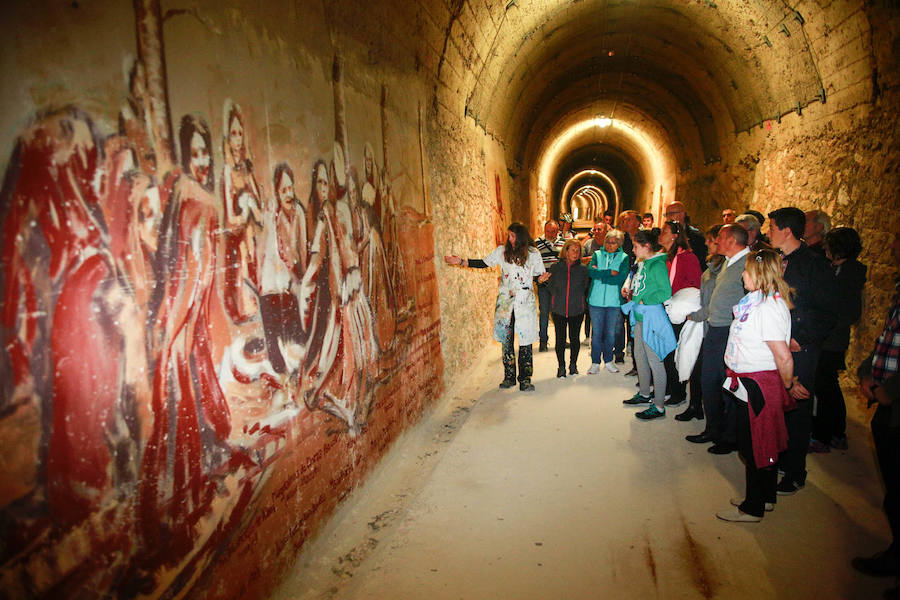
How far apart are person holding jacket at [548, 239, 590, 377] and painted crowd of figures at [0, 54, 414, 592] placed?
3605 mm

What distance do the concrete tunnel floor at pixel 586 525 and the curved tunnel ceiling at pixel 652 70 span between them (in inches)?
186

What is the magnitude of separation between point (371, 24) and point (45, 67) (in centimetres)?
277

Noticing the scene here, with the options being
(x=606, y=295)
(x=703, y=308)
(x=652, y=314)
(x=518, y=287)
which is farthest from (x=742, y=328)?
(x=606, y=295)

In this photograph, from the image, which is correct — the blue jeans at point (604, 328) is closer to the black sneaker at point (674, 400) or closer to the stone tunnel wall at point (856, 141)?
the black sneaker at point (674, 400)

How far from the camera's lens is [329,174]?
310cm

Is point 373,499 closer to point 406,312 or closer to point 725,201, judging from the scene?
point 406,312

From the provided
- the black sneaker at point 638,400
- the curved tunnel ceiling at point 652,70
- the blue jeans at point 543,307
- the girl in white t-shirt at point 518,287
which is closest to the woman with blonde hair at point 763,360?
the black sneaker at point 638,400

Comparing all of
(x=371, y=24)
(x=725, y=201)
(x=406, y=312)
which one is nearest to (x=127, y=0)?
(x=371, y=24)

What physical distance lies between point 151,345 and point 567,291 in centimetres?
483

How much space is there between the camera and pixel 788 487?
10.7 ft

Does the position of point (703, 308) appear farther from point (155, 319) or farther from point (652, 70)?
point (652, 70)

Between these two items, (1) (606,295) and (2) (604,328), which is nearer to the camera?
(1) (606,295)

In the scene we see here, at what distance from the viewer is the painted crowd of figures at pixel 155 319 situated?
1432mm

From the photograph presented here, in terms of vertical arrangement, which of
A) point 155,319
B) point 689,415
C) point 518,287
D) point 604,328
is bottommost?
point 689,415
